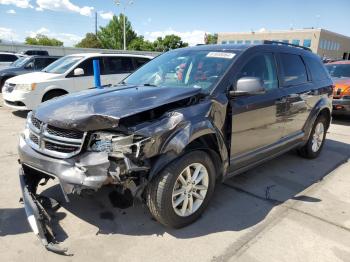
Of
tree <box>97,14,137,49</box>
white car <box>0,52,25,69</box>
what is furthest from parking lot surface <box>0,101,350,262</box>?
tree <box>97,14,137,49</box>

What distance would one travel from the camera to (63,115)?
2879mm

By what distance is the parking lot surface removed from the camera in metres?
2.85

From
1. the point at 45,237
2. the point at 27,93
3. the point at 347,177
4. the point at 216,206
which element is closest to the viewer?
the point at 45,237

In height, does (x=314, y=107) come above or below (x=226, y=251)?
above

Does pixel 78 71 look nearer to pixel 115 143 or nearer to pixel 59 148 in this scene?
pixel 59 148

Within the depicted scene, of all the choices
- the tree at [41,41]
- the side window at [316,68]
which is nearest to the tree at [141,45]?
the tree at [41,41]

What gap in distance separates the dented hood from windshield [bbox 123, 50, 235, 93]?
1.19 ft

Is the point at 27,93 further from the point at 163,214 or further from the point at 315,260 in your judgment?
the point at 315,260

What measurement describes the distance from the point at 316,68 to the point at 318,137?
1.21m

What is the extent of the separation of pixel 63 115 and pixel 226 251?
1.92m

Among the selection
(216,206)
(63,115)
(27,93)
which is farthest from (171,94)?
(27,93)

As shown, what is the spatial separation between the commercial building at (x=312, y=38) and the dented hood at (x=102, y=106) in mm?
55678

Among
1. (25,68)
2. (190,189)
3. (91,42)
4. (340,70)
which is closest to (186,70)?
(190,189)

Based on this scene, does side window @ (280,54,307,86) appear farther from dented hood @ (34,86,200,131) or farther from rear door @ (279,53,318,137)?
dented hood @ (34,86,200,131)
